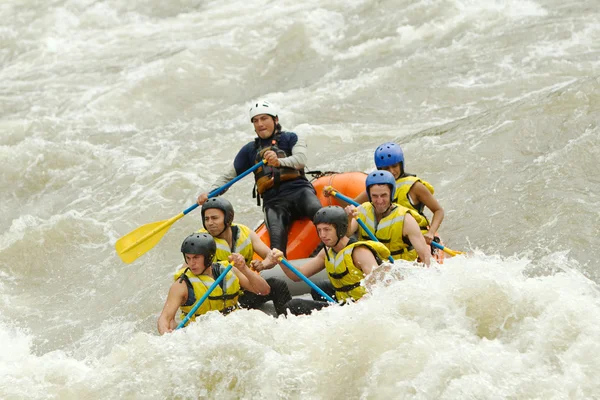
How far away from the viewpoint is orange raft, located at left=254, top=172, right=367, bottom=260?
748cm

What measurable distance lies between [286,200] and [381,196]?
1250mm

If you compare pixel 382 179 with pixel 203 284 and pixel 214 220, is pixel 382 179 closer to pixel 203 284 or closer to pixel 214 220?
pixel 214 220

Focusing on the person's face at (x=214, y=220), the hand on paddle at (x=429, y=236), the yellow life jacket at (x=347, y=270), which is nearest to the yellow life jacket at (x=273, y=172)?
the person's face at (x=214, y=220)

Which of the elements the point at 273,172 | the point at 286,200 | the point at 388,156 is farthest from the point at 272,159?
the point at 388,156

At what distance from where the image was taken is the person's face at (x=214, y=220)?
649 cm

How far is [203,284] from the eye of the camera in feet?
19.9

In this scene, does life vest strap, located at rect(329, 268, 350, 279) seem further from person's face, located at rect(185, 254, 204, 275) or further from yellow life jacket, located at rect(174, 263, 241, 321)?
person's face, located at rect(185, 254, 204, 275)

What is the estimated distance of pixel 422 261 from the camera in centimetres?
635

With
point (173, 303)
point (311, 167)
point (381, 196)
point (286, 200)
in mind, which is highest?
point (381, 196)

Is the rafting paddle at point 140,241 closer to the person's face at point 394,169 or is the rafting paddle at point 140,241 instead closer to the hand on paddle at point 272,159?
the hand on paddle at point 272,159

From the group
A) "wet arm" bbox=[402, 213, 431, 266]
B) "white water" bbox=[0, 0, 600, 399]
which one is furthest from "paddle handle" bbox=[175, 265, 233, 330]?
"wet arm" bbox=[402, 213, 431, 266]

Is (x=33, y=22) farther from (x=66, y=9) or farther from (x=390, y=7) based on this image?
(x=390, y=7)

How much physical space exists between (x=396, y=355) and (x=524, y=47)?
9115 millimetres

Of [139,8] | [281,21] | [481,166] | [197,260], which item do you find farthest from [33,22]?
[197,260]
